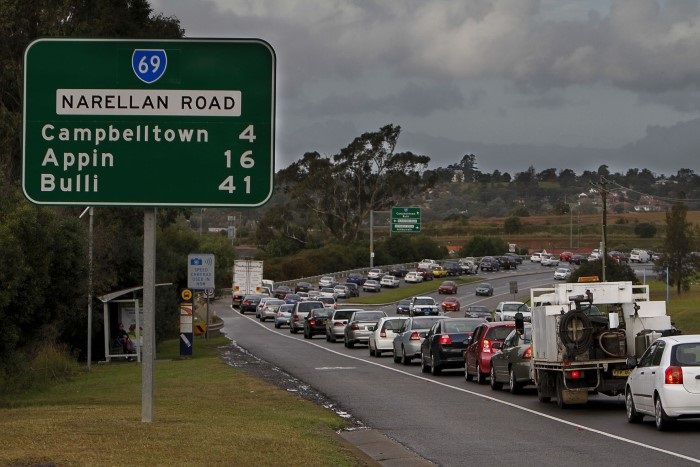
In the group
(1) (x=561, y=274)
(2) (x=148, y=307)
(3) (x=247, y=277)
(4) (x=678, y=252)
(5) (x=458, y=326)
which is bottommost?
(5) (x=458, y=326)

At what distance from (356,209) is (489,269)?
69.2 ft

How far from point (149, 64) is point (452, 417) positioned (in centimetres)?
979

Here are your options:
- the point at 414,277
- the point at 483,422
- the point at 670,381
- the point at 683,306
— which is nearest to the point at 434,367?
the point at 483,422

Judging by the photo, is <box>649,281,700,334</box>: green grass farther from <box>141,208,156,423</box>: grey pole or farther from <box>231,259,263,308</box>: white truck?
<box>141,208,156,423</box>: grey pole

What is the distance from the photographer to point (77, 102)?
13609 millimetres

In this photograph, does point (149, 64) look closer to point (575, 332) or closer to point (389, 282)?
point (575, 332)

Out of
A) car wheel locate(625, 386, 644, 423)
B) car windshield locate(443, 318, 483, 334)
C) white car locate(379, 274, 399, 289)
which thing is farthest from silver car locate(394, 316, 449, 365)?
white car locate(379, 274, 399, 289)

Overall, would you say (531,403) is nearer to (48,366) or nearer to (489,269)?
(48,366)

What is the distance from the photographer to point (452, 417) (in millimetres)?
20953

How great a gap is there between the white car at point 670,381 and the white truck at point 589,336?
9.06ft

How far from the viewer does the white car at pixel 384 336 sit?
137 ft

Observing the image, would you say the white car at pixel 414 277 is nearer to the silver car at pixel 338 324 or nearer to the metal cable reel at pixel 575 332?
the silver car at pixel 338 324

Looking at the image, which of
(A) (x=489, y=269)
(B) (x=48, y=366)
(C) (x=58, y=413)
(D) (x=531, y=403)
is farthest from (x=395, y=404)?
(A) (x=489, y=269)

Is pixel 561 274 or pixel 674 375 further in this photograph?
pixel 561 274
